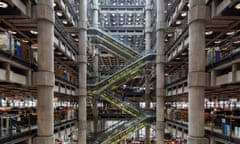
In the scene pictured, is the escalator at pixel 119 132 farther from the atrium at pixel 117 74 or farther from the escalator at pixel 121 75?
the escalator at pixel 121 75

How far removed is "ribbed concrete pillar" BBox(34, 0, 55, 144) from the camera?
47.0 ft

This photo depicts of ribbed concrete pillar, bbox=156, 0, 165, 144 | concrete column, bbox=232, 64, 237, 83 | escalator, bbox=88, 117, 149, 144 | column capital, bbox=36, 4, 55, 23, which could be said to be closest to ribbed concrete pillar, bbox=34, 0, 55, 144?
column capital, bbox=36, 4, 55, 23

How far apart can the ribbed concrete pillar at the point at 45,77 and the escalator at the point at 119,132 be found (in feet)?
46.3

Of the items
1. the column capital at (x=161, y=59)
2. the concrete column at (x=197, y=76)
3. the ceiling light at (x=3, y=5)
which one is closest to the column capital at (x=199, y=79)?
the concrete column at (x=197, y=76)

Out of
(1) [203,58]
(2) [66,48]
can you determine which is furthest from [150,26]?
(1) [203,58]

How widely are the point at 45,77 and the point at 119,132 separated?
15.8 metres

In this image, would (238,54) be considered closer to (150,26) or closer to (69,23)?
(69,23)

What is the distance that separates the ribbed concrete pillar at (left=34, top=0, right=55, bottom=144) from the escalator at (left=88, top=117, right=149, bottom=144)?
14099mm

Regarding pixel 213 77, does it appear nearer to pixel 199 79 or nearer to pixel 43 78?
pixel 199 79

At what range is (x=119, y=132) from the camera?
93.0 feet

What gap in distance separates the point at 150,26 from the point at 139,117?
14339 mm

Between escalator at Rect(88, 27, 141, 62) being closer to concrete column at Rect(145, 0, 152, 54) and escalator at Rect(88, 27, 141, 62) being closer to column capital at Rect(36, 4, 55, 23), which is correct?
concrete column at Rect(145, 0, 152, 54)

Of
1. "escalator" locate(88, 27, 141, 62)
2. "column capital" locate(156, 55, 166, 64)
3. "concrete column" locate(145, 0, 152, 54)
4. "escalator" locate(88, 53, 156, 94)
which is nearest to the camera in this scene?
"column capital" locate(156, 55, 166, 64)

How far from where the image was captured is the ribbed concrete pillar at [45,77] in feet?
47.0
